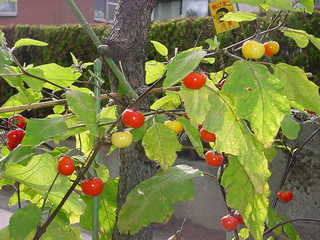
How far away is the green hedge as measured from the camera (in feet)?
13.4

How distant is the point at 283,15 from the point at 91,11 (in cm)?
1141

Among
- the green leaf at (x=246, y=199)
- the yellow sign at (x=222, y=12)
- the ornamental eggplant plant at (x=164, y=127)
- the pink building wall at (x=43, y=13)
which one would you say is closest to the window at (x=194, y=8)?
the pink building wall at (x=43, y=13)

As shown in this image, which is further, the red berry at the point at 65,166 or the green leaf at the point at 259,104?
the red berry at the point at 65,166

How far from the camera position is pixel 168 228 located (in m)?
4.36

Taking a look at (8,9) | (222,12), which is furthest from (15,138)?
(8,9)

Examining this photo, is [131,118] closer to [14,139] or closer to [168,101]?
[168,101]

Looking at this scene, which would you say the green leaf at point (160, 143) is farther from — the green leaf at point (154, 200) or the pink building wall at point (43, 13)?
the pink building wall at point (43, 13)

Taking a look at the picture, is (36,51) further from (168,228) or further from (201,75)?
(201,75)

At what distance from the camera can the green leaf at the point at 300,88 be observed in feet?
2.59

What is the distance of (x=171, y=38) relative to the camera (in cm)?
521

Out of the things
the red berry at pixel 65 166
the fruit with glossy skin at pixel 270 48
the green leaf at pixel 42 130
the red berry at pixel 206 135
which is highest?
the fruit with glossy skin at pixel 270 48

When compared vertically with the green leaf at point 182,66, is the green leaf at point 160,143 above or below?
below

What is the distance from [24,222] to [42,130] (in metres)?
0.21

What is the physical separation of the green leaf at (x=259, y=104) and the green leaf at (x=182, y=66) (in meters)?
0.06
